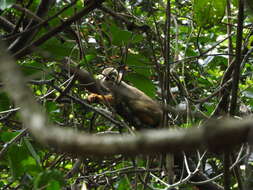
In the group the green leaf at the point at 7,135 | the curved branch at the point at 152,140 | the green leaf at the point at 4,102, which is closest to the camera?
the curved branch at the point at 152,140

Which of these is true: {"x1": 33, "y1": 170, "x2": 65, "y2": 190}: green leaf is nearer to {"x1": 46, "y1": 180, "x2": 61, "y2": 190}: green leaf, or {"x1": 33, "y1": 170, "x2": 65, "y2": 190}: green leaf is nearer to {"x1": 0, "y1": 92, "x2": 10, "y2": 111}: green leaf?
{"x1": 46, "y1": 180, "x2": 61, "y2": 190}: green leaf

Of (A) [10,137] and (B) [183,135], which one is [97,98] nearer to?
(A) [10,137]

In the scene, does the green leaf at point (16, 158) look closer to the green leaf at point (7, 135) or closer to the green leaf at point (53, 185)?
the green leaf at point (7, 135)

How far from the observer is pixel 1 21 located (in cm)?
185

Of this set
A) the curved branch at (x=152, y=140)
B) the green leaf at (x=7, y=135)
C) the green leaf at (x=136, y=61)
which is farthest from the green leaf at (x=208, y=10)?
the curved branch at (x=152, y=140)

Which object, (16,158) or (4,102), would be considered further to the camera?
(4,102)

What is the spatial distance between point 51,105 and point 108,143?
164cm

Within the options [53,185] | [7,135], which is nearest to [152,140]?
[53,185]

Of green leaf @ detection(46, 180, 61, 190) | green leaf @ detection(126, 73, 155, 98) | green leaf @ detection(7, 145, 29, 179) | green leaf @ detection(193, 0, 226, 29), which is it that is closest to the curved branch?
green leaf @ detection(46, 180, 61, 190)

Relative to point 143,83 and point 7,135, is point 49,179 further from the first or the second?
point 143,83

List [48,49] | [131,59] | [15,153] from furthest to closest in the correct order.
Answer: [131,59]
[48,49]
[15,153]

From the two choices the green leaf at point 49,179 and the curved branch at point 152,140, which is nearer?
the curved branch at point 152,140

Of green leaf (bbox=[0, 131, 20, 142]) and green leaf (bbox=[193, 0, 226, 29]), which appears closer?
green leaf (bbox=[0, 131, 20, 142])

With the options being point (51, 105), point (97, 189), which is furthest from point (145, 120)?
point (51, 105)
